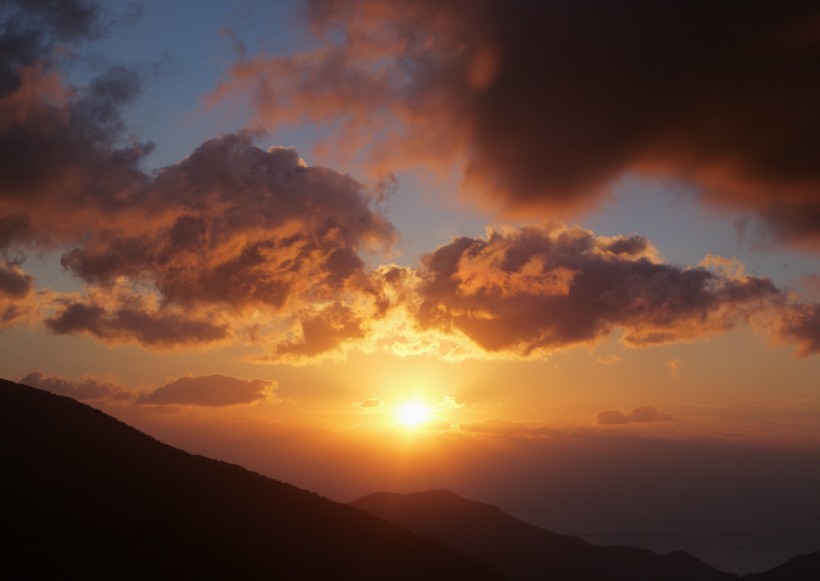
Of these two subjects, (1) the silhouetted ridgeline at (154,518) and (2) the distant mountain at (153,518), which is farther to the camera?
(1) the silhouetted ridgeline at (154,518)

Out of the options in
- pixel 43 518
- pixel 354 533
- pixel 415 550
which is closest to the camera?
pixel 43 518

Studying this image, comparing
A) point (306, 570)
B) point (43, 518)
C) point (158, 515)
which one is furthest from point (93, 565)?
point (306, 570)

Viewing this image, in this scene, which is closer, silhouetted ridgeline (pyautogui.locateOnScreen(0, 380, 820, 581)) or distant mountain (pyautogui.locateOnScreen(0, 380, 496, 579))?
distant mountain (pyautogui.locateOnScreen(0, 380, 496, 579))

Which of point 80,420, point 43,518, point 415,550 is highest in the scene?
point 80,420

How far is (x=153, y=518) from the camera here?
2972 inches

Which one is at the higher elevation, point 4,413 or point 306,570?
point 4,413

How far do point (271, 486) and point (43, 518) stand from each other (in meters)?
43.3

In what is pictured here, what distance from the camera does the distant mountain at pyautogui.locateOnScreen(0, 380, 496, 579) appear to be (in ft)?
199

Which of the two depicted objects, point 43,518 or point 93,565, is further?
point 43,518

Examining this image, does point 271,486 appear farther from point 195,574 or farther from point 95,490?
point 195,574

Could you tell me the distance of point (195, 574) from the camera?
209ft

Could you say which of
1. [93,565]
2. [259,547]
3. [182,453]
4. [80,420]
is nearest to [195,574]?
[93,565]

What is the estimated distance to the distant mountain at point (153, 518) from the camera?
6066cm

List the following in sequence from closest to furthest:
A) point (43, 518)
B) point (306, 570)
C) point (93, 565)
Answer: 1. point (93, 565)
2. point (43, 518)
3. point (306, 570)
